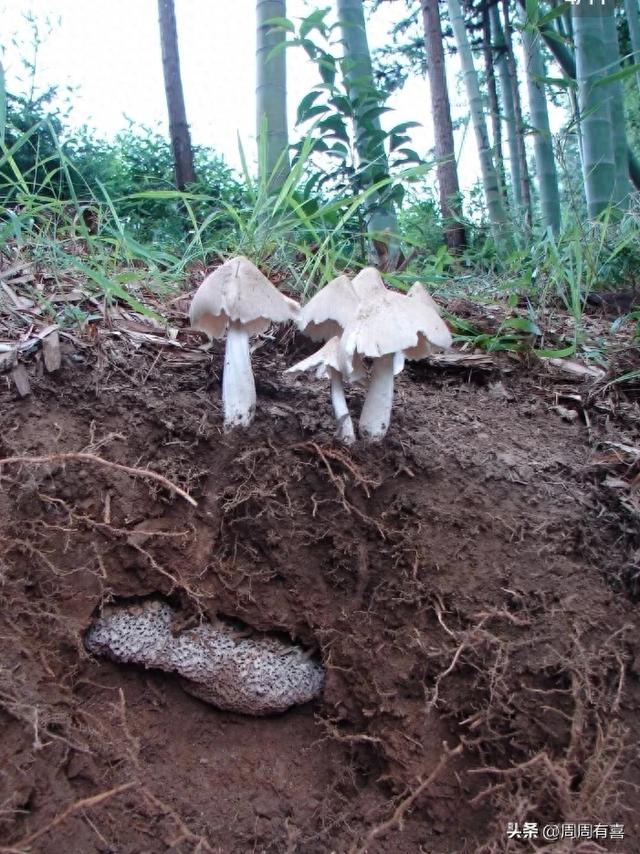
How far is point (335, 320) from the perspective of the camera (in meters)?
1.77

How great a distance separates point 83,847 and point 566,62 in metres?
6.63

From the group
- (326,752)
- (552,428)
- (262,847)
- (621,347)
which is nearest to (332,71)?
(621,347)

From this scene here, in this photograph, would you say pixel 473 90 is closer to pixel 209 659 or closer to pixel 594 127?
pixel 594 127

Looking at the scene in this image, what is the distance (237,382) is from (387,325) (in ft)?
1.69

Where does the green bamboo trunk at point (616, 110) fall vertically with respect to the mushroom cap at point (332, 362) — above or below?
above

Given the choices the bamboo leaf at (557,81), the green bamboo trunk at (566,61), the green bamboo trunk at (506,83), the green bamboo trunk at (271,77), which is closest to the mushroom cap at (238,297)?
the bamboo leaf at (557,81)

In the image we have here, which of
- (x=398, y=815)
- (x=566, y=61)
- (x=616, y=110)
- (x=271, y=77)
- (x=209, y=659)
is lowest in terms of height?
(x=398, y=815)

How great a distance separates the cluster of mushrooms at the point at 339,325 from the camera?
1657 mm

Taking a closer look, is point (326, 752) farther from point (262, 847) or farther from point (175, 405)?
point (175, 405)

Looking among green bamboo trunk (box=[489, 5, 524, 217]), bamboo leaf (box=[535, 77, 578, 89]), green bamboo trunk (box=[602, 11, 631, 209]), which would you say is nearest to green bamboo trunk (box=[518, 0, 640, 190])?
green bamboo trunk (box=[602, 11, 631, 209])

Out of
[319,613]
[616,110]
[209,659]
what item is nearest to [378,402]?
[319,613]

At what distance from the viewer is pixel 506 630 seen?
1.65 metres

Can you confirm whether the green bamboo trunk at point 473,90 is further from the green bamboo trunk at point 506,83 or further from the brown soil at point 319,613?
the brown soil at point 319,613

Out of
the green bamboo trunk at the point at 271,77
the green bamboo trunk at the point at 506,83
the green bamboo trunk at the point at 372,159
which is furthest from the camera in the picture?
the green bamboo trunk at the point at 506,83
